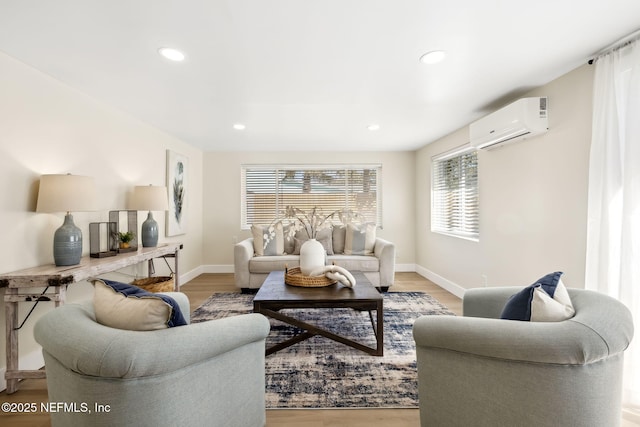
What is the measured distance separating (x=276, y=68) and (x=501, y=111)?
2.14m

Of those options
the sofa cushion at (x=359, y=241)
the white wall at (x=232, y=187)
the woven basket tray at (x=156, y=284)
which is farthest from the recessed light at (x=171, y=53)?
the white wall at (x=232, y=187)

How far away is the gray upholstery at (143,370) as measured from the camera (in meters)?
0.98

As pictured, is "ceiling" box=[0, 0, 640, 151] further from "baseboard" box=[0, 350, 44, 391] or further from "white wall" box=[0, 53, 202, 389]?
"baseboard" box=[0, 350, 44, 391]

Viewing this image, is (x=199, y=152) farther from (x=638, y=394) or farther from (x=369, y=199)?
(x=638, y=394)

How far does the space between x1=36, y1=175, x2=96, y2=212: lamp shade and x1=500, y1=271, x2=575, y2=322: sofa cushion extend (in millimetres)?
2875

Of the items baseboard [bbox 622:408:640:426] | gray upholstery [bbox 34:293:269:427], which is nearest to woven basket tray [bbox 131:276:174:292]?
gray upholstery [bbox 34:293:269:427]

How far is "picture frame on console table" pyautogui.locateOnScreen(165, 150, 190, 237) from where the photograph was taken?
413 cm

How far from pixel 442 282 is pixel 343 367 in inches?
109

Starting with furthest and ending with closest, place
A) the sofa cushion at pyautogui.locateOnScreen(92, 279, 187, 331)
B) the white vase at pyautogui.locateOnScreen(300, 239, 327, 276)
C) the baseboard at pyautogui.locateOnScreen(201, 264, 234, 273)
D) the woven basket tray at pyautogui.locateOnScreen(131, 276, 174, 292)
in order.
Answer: the baseboard at pyautogui.locateOnScreen(201, 264, 234, 273)
the woven basket tray at pyautogui.locateOnScreen(131, 276, 174, 292)
the white vase at pyautogui.locateOnScreen(300, 239, 327, 276)
the sofa cushion at pyautogui.locateOnScreen(92, 279, 187, 331)

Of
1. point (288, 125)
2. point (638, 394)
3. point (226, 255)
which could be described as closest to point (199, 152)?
point (226, 255)

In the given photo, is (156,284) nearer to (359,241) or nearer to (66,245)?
(66,245)

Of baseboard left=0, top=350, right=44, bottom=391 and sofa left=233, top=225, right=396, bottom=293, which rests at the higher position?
sofa left=233, top=225, right=396, bottom=293

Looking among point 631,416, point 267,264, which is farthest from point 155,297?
point 267,264

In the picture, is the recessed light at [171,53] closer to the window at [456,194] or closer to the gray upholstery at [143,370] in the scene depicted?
the gray upholstery at [143,370]
